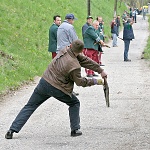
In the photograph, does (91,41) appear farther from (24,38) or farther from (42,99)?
(42,99)

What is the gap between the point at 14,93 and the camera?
1226 centimetres

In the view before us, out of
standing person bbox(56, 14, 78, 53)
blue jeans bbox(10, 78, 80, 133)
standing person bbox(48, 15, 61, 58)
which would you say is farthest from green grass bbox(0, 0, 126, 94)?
blue jeans bbox(10, 78, 80, 133)

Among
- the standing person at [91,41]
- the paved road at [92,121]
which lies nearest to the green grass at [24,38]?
the paved road at [92,121]

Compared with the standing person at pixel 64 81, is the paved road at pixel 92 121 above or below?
below

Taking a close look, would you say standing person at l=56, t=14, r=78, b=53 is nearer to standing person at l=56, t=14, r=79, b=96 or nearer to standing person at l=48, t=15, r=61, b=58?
standing person at l=56, t=14, r=79, b=96

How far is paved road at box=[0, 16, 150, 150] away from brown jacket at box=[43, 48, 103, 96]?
91cm

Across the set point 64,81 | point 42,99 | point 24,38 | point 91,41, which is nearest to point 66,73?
point 64,81

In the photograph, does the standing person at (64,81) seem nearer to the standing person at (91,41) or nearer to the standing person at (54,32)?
the standing person at (54,32)

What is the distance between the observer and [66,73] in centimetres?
766

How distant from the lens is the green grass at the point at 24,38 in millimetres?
14133

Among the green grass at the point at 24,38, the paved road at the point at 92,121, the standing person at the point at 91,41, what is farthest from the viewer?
the standing person at the point at 91,41

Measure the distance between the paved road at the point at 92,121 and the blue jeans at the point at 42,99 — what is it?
0.23 meters

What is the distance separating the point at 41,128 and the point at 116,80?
253 inches

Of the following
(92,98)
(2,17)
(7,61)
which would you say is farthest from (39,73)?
(2,17)
